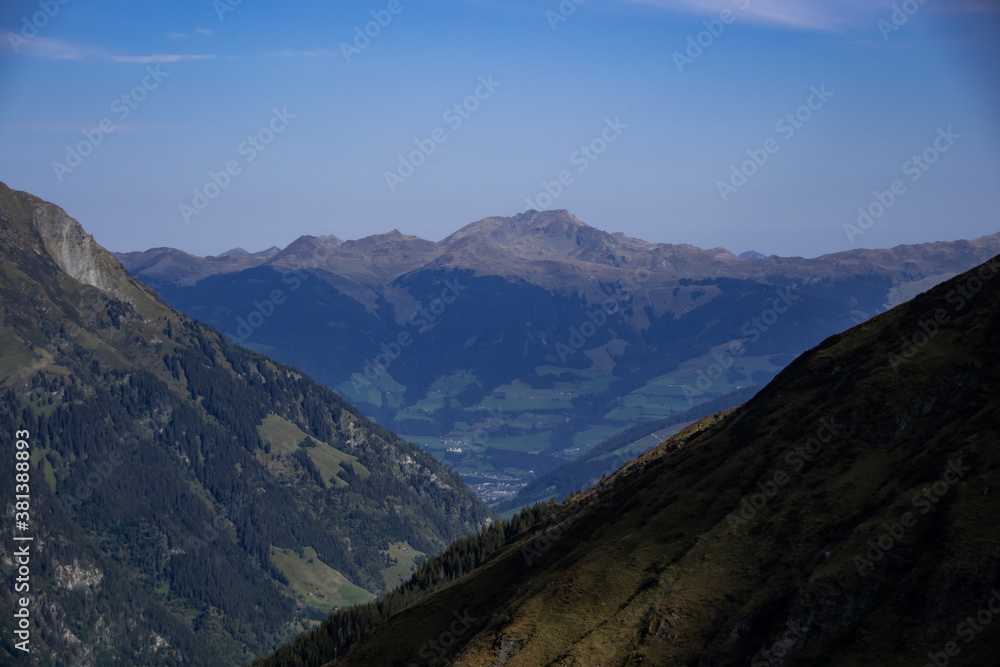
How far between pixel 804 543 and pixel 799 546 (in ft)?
2.38

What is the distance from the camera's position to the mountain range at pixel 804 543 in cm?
9375

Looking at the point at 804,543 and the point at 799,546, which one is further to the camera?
the point at 799,546

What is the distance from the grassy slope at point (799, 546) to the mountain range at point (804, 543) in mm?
255

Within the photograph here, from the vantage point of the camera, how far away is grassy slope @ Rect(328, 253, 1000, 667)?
94.1m

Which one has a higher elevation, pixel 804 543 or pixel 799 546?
pixel 804 543

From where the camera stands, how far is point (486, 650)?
393 feet

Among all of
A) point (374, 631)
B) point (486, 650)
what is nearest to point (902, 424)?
point (486, 650)

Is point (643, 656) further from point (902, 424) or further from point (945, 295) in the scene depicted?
point (945, 295)

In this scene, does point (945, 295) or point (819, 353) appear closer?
point (945, 295)

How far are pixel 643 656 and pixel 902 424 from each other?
4742 cm

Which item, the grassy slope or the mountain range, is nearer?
the mountain range

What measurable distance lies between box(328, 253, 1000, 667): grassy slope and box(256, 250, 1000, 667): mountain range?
0.84 ft

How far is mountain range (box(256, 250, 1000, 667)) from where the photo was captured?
93750 millimetres

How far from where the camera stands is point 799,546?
4375 inches
